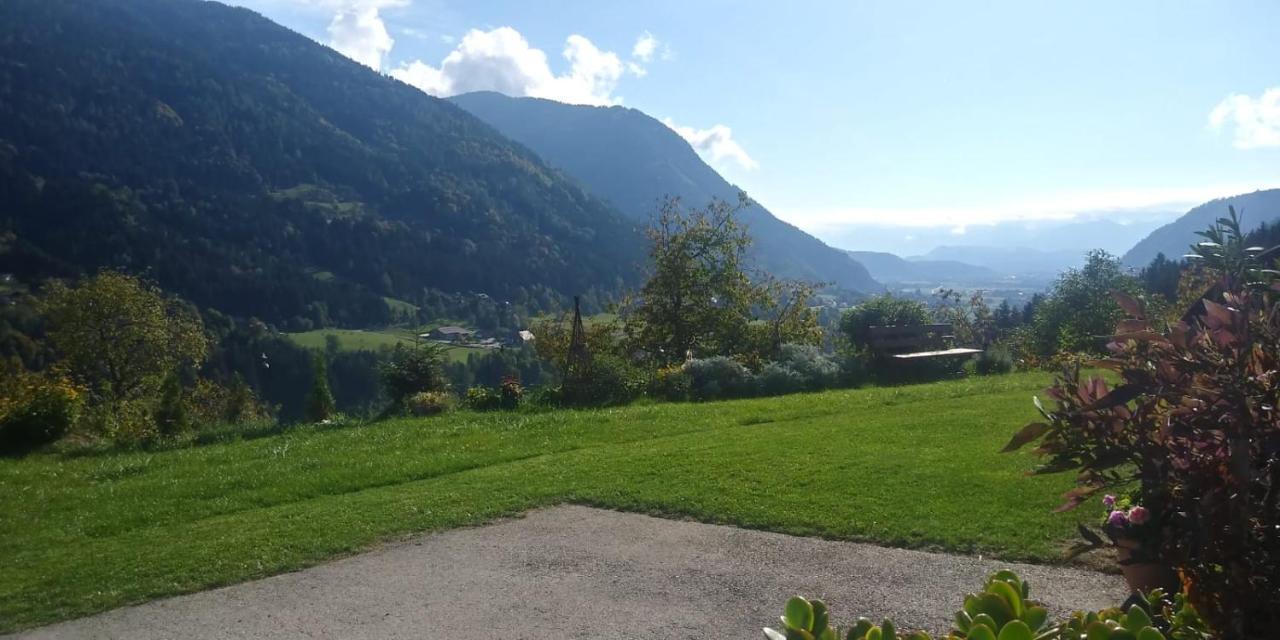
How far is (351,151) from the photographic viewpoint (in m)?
137

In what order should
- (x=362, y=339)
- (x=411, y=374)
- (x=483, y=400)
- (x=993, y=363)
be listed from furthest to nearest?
(x=362, y=339)
(x=993, y=363)
(x=411, y=374)
(x=483, y=400)

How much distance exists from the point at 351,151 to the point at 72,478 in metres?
137

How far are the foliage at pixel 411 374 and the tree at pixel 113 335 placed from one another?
14.5m

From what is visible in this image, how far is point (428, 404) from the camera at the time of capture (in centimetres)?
1401

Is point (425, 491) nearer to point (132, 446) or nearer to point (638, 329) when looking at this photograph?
point (132, 446)

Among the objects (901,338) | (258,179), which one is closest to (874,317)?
(901,338)

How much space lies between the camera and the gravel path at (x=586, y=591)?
4855 mm

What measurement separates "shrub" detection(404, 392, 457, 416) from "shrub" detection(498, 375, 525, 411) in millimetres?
871

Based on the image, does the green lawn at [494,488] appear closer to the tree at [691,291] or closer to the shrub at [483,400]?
the shrub at [483,400]

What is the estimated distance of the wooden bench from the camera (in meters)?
17.5

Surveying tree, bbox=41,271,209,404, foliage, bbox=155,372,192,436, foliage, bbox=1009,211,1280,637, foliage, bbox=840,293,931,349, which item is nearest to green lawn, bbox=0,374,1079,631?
foliage, bbox=155,372,192,436

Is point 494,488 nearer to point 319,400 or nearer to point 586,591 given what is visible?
point 586,591

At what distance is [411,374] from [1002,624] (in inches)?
550

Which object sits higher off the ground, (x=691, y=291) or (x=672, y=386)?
(x=691, y=291)
